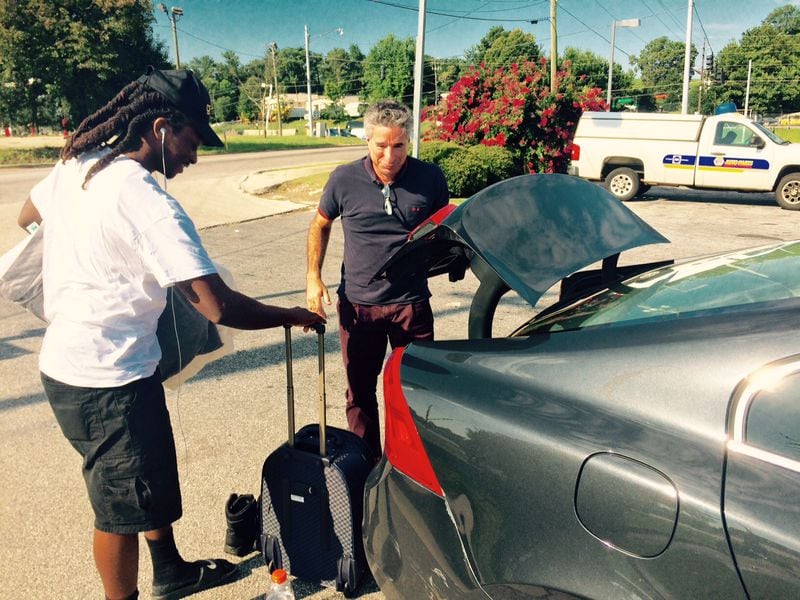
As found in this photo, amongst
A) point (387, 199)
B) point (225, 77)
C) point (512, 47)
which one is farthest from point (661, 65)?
point (387, 199)

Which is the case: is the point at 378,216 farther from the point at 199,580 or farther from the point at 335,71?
the point at 335,71

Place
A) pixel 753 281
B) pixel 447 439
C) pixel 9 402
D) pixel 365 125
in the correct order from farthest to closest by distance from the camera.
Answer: pixel 9 402
pixel 365 125
pixel 753 281
pixel 447 439

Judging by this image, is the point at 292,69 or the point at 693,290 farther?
the point at 292,69

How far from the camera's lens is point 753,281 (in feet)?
5.65

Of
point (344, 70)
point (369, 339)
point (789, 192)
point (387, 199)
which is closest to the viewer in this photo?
point (387, 199)

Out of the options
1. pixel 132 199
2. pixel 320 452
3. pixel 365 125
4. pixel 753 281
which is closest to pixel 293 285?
pixel 365 125

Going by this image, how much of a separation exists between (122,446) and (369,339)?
1331 mm

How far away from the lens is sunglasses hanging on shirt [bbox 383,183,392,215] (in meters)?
2.99

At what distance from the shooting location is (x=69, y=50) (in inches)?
1266

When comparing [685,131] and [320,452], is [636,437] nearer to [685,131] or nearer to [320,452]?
[320,452]

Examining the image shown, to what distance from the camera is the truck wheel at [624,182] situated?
14320 mm

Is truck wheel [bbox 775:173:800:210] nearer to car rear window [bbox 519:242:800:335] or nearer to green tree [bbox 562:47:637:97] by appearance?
car rear window [bbox 519:242:800:335]

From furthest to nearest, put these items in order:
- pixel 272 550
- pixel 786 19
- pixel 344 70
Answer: pixel 344 70 → pixel 786 19 → pixel 272 550

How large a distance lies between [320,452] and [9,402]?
2.82 m
